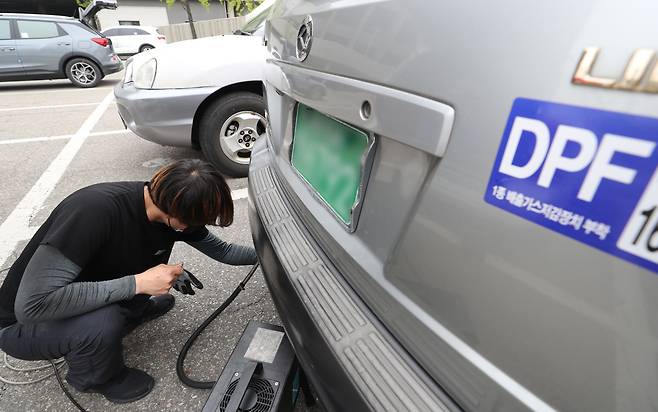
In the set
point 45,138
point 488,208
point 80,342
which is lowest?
point 45,138

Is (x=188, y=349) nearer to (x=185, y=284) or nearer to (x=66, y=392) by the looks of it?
(x=185, y=284)

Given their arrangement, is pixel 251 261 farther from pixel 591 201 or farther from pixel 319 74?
pixel 591 201

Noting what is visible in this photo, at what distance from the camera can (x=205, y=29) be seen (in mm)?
17906

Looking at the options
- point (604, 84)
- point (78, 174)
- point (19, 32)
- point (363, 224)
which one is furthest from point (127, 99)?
point (19, 32)

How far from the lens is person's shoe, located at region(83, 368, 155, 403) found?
4.62 ft

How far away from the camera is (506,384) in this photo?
586 mm

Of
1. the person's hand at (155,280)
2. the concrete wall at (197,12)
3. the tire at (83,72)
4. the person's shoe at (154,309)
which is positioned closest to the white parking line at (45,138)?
the person's shoe at (154,309)

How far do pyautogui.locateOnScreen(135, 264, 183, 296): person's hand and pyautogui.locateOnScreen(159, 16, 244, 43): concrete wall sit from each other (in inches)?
661

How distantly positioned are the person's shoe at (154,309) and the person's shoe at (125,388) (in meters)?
0.29

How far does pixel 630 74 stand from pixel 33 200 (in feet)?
12.1

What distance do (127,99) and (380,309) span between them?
9.09 ft

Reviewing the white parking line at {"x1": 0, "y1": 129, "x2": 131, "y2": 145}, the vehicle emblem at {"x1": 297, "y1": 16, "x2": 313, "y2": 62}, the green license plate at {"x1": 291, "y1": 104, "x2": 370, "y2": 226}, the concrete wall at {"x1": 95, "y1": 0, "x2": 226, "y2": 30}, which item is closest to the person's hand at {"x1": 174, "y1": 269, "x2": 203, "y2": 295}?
the green license plate at {"x1": 291, "y1": 104, "x2": 370, "y2": 226}

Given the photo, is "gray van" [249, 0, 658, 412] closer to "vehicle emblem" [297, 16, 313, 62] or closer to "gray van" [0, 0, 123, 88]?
"vehicle emblem" [297, 16, 313, 62]

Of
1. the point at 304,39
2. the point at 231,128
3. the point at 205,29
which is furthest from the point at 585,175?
the point at 205,29
